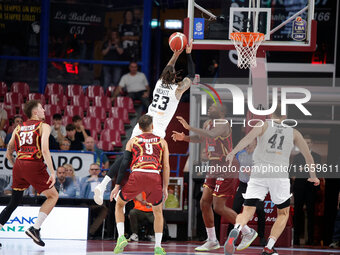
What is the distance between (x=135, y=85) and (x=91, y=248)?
738 centimetres

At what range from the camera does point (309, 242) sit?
1349 centimetres

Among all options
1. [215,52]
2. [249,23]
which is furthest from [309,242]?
[215,52]

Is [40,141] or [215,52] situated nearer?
[40,141]

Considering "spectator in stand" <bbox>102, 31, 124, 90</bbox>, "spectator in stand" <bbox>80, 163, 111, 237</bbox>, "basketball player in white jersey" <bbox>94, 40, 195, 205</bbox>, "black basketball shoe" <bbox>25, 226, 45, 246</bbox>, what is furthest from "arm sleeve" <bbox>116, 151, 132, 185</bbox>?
"spectator in stand" <bbox>102, 31, 124, 90</bbox>

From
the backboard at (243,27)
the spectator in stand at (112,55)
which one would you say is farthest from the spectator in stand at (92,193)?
the spectator in stand at (112,55)

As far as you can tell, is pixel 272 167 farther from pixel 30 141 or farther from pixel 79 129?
pixel 79 129

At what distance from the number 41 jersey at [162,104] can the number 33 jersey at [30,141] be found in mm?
1820

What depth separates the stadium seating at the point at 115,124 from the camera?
52.7 feet

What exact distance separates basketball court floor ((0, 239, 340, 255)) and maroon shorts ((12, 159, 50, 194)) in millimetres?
934

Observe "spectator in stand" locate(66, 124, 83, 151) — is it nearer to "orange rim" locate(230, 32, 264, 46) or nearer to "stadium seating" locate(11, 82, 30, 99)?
"stadium seating" locate(11, 82, 30, 99)

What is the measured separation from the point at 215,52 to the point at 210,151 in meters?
10.2

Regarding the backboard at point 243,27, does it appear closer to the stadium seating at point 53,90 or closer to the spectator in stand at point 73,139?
the spectator in stand at point 73,139

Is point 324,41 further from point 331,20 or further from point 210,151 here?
point 210,151

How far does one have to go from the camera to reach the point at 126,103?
1673cm
